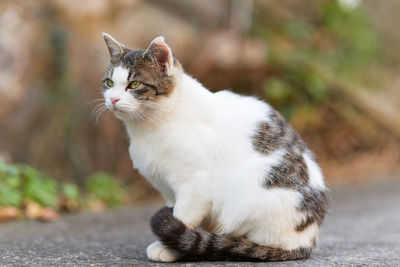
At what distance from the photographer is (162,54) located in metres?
2.65

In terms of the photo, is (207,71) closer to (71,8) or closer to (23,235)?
(71,8)

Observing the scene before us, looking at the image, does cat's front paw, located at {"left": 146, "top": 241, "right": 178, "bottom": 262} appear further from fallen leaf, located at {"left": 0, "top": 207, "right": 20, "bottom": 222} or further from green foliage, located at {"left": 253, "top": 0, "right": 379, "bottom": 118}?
green foliage, located at {"left": 253, "top": 0, "right": 379, "bottom": 118}

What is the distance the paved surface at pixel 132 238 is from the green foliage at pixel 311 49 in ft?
6.30

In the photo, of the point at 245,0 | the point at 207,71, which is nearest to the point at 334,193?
the point at 207,71

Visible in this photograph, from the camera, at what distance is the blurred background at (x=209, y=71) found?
19.1 feet

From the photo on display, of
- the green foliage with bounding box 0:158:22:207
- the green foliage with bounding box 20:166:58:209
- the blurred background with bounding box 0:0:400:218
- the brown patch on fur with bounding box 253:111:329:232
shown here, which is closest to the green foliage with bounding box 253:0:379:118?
the blurred background with bounding box 0:0:400:218

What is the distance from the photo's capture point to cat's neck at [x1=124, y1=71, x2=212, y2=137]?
2.63 meters

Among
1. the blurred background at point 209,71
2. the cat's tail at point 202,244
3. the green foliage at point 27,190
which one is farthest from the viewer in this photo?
the blurred background at point 209,71

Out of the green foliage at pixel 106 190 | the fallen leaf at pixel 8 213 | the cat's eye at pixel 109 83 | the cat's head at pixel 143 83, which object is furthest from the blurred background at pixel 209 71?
the cat's head at pixel 143 83

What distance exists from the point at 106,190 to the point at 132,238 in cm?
222

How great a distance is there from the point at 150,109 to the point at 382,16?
6.81 meters

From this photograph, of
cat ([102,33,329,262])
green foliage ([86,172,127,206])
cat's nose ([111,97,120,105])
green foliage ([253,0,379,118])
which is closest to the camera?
cat ([102,33,329,262])

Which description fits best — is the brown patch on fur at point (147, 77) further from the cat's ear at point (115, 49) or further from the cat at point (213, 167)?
the cat's ear at point (115, 49)

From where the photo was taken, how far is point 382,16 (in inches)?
323
